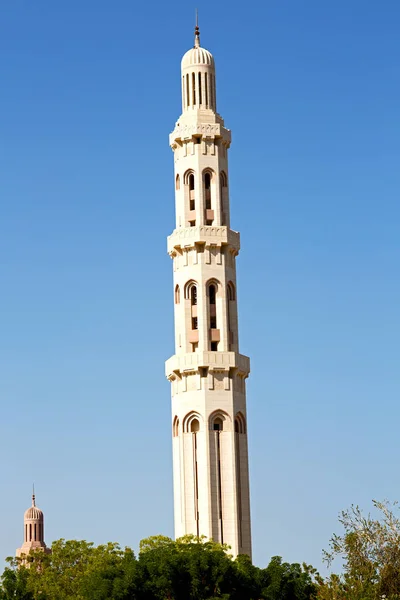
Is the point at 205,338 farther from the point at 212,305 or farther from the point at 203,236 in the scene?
the point at 203,236

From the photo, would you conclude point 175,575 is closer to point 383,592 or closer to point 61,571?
point 383,592

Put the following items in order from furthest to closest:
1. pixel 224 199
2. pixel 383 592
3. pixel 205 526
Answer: pixel 224 199 → pixel 205 526 → pixel 383 592

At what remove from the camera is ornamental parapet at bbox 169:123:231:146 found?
252ft

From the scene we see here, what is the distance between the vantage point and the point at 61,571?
75.0m

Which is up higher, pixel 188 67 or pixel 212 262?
pixel 188 67

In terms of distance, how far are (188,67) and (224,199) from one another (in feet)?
25.9

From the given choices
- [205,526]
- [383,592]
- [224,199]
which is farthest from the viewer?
[224,199]

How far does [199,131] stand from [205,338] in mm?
12012

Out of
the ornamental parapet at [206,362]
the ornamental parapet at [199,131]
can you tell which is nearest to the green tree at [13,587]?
the ornamental parapet at [206,362]

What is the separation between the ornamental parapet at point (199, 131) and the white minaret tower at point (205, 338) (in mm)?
57

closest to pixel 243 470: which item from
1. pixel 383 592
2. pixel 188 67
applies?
pixel 383 592

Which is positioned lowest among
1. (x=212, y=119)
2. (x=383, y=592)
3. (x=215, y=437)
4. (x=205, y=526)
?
(x=383, y=592)

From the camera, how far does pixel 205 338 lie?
2926 inches

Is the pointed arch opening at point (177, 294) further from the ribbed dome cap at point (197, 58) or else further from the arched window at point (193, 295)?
the ribbed dome cap at point (197, 58)
